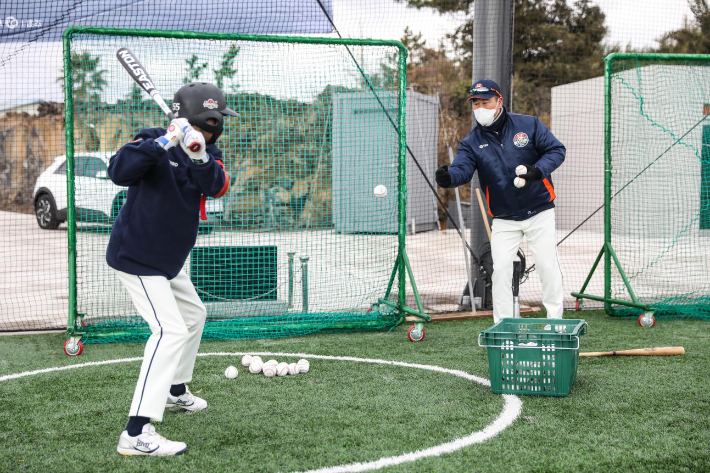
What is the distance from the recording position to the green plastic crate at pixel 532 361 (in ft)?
14.3

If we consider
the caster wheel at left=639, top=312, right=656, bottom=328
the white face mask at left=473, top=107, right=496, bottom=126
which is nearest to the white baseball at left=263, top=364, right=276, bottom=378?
the white face mask at left=473, top=107, right=496, bottom=126

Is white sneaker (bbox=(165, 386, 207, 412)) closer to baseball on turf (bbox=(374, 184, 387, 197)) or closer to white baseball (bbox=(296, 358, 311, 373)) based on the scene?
white baseball (bbox=(296, 358, 311, 373))

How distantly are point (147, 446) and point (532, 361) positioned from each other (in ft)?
7.69

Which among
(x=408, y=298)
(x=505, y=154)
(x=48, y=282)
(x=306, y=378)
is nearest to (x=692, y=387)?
(x=505, y=154)

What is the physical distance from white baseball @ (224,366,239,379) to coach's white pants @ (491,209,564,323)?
84.3 inches

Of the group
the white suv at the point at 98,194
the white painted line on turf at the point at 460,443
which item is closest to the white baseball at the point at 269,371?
the white painted line on turf at the point at 460,443

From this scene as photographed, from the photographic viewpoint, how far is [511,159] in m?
5.62

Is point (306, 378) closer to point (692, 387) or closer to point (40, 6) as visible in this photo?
point (692, 387)

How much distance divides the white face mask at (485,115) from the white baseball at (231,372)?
2688 mm

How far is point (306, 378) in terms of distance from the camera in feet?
16.5

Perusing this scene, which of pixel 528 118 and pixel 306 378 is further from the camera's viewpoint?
pixel 528 118

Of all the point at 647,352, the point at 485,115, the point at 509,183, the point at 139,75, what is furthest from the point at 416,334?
the point at 139,75

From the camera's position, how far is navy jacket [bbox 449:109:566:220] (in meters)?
5.61

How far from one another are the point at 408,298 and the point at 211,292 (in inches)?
106
